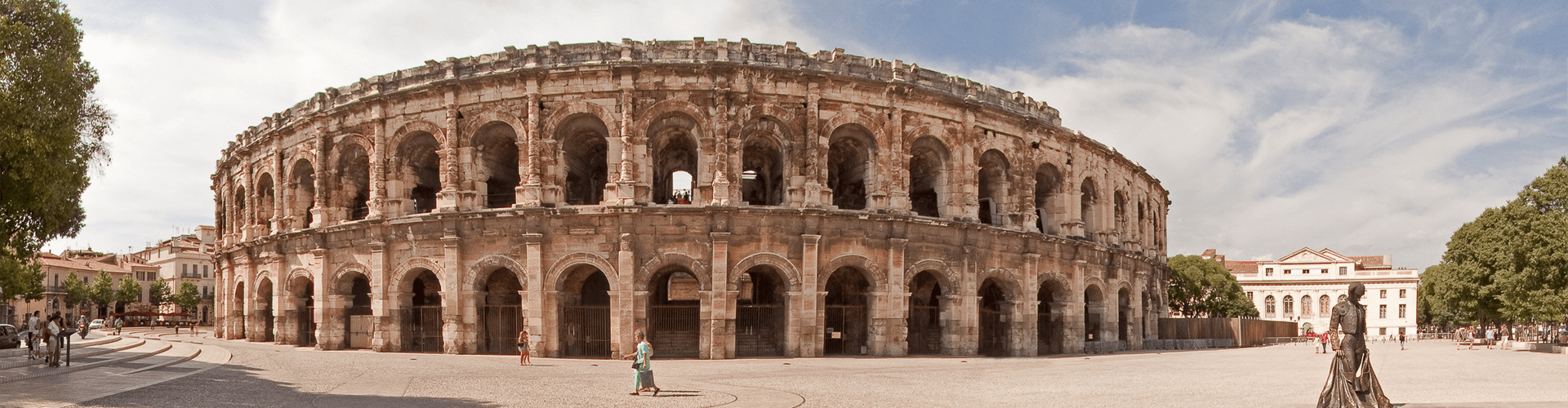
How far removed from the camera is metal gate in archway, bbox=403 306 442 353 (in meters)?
26.0

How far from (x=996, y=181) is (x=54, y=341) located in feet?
76.7

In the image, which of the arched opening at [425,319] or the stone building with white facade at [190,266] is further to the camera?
the stone building with white facade at [190,266]

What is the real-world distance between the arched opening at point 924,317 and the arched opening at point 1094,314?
669 cm

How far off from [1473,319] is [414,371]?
4506 cm

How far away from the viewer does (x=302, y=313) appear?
29188mm

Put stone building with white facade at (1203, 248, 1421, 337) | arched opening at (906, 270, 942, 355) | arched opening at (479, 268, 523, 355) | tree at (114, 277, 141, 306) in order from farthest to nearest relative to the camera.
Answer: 1. stone building with white facade at (1203, 248, 1421, 337)
2. tree at (114, 277, 141, 306)
3. arched opening at (906, 270, 942, 355)
4. arched opening at (479, 268, 523, 355)

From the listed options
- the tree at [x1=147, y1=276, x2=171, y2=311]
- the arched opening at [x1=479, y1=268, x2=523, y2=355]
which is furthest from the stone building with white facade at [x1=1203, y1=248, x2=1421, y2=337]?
the tree at [x1=147, y1=276, x2=171, y2=311]

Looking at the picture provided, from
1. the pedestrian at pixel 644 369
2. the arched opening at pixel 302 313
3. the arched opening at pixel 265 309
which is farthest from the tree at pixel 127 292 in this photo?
the pedestrian at pixel 644 369

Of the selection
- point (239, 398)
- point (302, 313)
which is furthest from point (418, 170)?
point (239, 398)

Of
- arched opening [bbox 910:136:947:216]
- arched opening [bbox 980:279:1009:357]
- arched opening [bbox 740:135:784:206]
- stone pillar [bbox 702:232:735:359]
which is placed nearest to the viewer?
stone pillar [bbox 702:232:735:359]

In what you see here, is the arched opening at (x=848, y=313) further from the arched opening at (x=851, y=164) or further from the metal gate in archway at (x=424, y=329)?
the metal gate in archway at (x=424, y=329)

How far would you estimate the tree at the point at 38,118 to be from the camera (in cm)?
1392

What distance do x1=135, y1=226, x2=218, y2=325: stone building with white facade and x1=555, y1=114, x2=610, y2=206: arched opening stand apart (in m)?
52.8

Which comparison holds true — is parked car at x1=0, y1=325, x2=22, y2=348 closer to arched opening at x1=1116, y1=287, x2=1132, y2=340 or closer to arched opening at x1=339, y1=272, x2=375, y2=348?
arched opening at x1=339, y1=272, x2=375, y2=348
